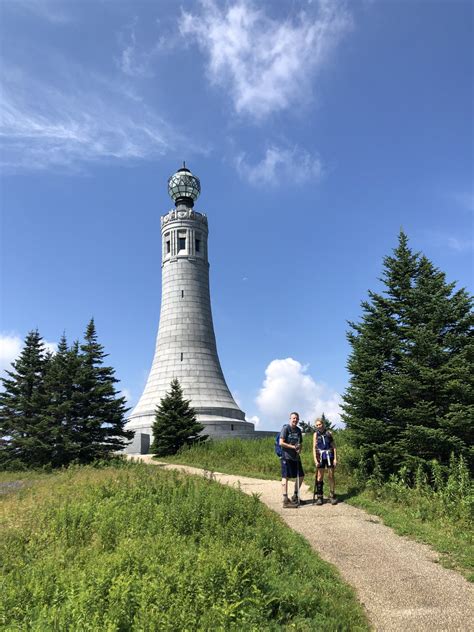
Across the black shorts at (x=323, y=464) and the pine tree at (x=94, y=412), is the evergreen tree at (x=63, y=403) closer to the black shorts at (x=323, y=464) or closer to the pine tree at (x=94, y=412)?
the pine tree at (x=94, y=412)

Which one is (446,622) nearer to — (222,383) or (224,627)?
(224,627)

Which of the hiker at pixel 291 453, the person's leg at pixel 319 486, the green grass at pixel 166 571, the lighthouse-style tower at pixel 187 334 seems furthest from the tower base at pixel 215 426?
the green grass at pixel 166 571

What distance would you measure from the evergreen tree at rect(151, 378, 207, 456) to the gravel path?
50.0 ft

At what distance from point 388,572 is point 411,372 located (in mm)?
8268

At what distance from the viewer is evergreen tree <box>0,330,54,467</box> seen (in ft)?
73.3

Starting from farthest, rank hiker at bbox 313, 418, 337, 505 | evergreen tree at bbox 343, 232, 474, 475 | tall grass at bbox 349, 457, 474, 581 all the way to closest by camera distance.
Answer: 1. evergreen tree at bbox 343, 232, 474, 475
2. hiker at bbox 313, 418, 337, 505
3. tall grass at bbox 349, 457, 474, 581

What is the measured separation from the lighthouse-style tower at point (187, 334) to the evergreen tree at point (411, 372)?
20431 mm

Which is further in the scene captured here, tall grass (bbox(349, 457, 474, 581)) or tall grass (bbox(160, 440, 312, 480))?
tall grass (bbox(160, 440, 312, 480))

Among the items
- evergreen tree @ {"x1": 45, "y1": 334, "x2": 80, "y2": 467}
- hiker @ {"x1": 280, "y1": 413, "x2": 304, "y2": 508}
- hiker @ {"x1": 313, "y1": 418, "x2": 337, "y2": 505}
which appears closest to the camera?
hiker @ {"x1": 280, "y1": 413, "x2": 304, "y2": 508}

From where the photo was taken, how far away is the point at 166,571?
568 centimetres

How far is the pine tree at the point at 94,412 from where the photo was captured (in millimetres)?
22241

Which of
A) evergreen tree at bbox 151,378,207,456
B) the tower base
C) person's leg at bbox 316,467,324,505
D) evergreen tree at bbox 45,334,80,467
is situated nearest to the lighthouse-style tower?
the tower base

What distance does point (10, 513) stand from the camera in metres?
10.5

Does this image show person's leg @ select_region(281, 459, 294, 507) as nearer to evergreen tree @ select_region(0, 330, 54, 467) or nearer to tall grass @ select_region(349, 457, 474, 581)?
tall grass @ select_region(349, 457, 474, 581)
